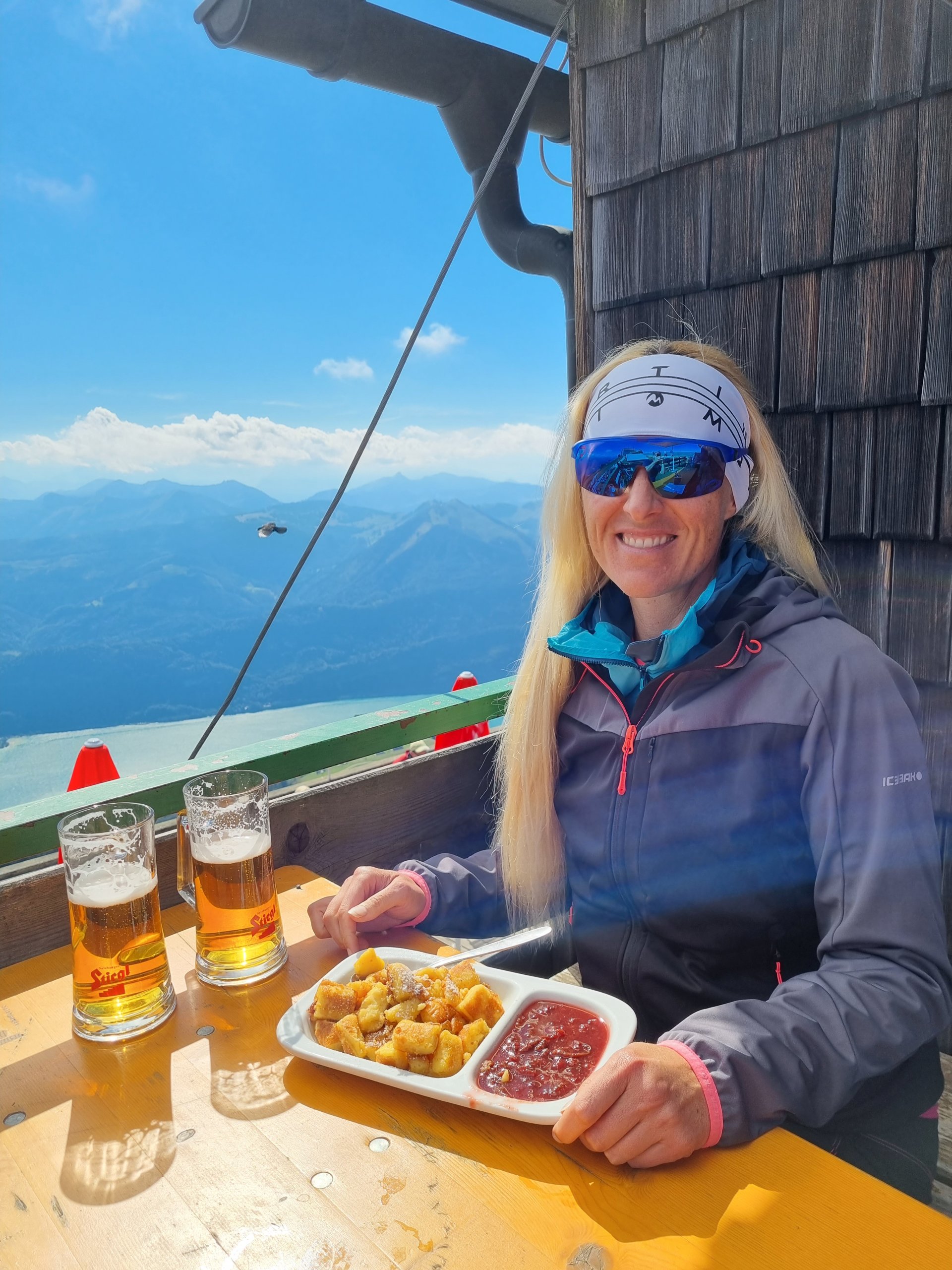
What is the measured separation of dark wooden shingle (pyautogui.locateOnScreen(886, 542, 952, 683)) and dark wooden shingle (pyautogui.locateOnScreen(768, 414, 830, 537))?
209 mm

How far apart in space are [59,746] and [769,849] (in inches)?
634

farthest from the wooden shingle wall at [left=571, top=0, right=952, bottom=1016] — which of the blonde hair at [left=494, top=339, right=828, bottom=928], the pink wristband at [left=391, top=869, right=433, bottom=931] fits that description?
the pink wristband at [left=391, top=869, right=433, bottom=931]

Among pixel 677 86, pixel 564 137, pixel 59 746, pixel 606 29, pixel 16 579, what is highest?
pixel 564 137

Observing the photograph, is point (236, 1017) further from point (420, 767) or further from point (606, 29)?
point (606, 29)

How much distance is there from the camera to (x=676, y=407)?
1.50 metres

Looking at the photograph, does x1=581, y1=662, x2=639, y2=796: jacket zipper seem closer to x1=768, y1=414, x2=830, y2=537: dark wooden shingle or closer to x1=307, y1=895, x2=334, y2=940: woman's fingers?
x1=307, y1=895, x2=334, y2=940: woman's fingers

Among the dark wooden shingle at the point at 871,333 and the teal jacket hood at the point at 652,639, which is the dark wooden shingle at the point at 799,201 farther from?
the teal jacket hood at the point at 652,639

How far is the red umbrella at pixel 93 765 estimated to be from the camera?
255 cm

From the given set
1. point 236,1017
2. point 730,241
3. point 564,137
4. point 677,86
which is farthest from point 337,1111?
point 564,137

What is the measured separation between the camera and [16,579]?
21.1 m

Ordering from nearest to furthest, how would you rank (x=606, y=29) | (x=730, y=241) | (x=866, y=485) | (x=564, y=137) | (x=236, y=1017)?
(x=236, y=1017) < (x=866, y=485) < (x=730, y=241) < (x=606, y=29) < (x=564, y=137)

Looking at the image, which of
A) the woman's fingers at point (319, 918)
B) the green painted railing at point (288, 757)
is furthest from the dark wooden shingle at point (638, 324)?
the woman's fingers at point (319, 918)

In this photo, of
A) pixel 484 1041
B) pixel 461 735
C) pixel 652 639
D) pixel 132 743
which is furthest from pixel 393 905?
pixel 132 743

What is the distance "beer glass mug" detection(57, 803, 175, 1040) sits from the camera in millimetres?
1080
